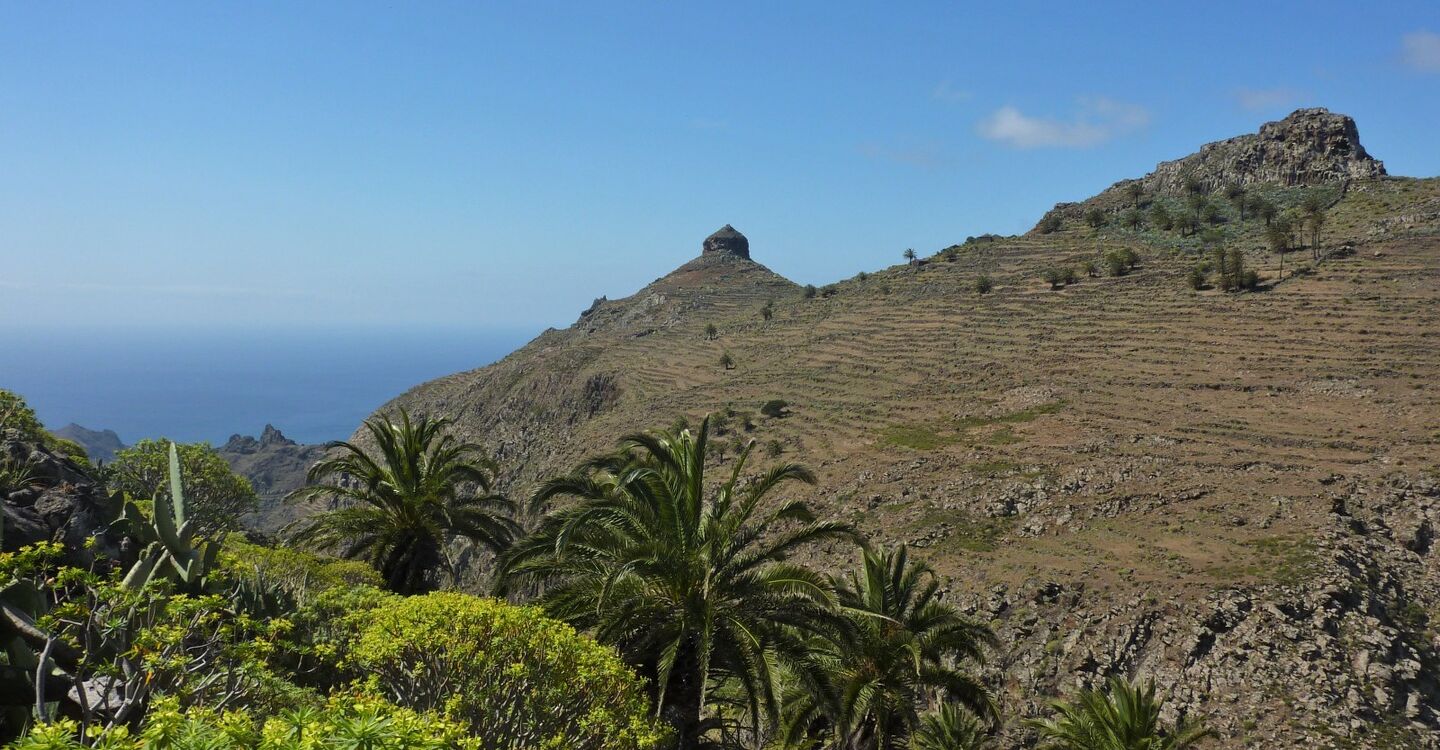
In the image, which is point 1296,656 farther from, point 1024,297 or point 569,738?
point 1024,297

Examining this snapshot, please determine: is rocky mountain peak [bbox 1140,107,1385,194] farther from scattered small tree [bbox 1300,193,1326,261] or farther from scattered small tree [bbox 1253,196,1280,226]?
scattered small tree [bbox 1300,193,1326,261]

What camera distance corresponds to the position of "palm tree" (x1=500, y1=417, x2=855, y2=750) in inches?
461

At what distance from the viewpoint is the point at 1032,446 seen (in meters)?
38.1

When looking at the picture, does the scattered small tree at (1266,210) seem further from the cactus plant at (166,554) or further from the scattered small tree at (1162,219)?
the cactus plant at (166,554)

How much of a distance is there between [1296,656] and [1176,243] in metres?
55.6

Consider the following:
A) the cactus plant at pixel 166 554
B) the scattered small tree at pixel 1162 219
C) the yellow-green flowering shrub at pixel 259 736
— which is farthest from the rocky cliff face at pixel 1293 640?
the scattered small tree at pixel 1162 219

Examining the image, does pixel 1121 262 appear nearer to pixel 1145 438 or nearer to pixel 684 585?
pixel 1145 438

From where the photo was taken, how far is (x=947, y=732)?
16312 millimetres

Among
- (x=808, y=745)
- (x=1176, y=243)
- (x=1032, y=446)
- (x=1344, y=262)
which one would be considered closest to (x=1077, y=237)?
(x=1176, y=243)

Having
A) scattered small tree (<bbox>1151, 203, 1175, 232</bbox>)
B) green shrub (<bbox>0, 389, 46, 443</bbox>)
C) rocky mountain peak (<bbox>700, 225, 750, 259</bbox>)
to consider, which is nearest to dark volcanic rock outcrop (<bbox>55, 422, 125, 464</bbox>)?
rocky mountain peak (<bbox>700, 225, 750, 259</bbox>)

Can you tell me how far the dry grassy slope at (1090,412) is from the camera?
24844 mm

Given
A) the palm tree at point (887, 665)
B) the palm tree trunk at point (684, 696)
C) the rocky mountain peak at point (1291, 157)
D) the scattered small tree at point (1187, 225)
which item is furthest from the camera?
the rocky mountain peak at point (1291, 157)

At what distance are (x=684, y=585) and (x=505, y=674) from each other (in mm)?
3389

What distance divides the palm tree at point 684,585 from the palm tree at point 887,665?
8.09 feet
